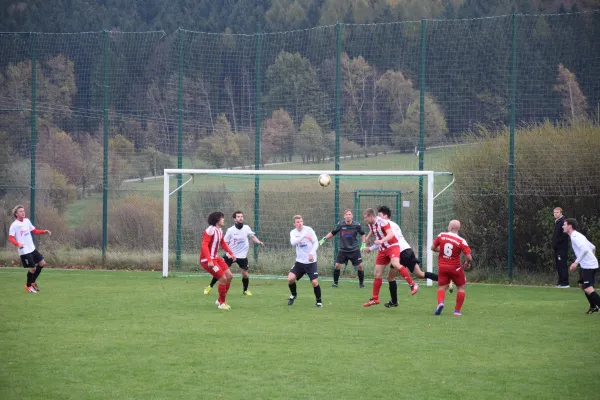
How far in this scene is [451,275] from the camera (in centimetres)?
1382

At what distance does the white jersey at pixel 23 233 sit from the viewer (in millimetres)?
17344

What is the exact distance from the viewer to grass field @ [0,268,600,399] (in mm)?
8477

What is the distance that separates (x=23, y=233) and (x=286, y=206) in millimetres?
8271

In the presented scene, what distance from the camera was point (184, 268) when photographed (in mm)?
23094

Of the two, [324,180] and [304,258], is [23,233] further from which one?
[324,180]

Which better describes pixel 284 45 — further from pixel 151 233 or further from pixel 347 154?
pixel 151 233

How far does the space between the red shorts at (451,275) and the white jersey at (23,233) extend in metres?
9.09

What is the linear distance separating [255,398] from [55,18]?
31.9m

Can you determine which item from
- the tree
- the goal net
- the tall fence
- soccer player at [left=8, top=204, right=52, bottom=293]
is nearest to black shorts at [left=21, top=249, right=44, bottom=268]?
soccer player at [left=8, top=204, right=52, bottom=293]

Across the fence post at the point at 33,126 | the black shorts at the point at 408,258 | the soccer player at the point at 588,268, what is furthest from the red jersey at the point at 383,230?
the fence post at the point at 33,126

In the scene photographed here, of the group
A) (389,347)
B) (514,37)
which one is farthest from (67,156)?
(389,347)

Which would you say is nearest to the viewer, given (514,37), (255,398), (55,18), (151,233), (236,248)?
(255,398)

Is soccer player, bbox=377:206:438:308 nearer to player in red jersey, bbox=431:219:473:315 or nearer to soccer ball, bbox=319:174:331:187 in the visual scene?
player in red jersey, bbox=431:219:473:315

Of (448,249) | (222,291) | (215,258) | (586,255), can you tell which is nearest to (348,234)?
(215,258)
